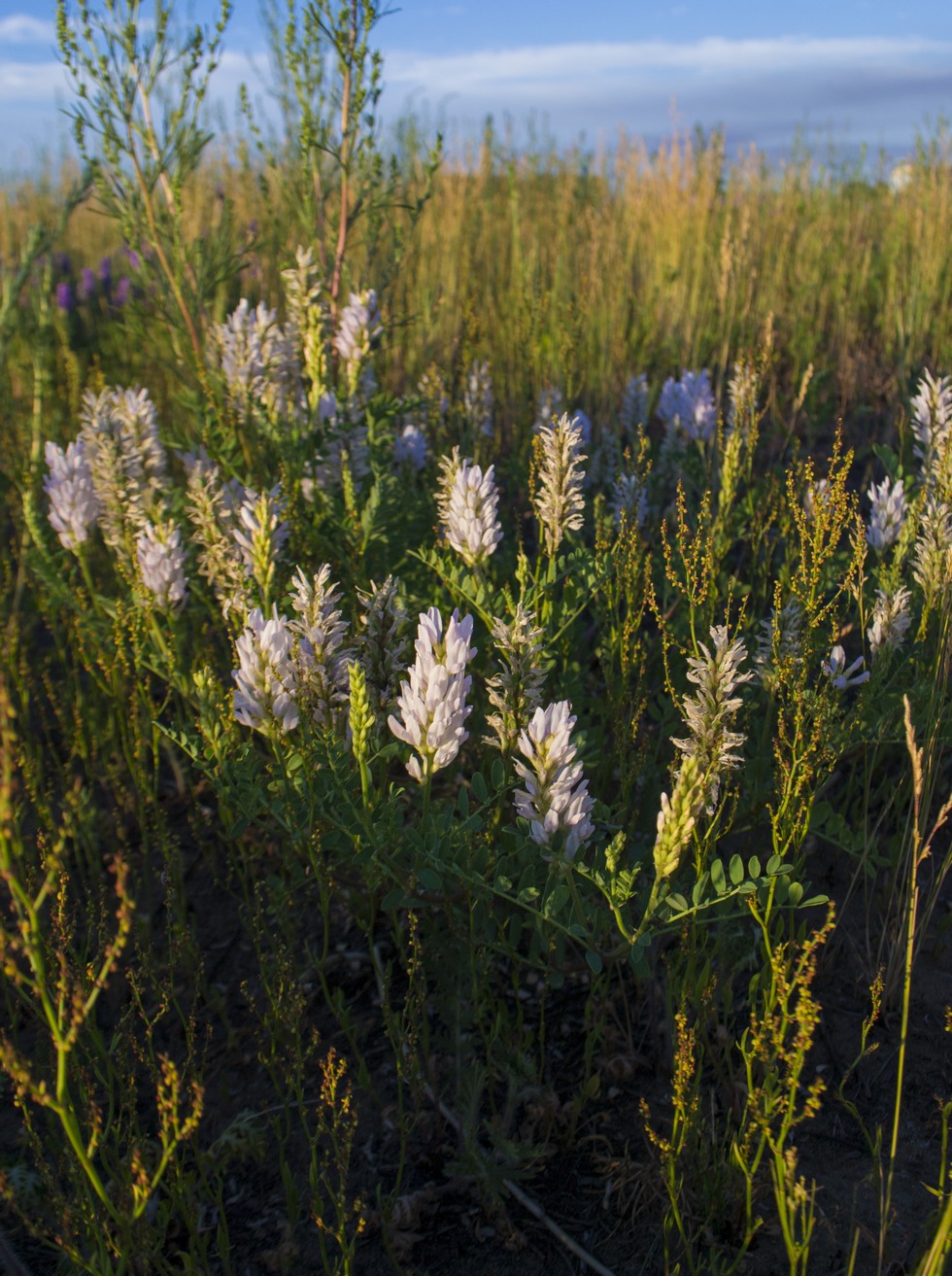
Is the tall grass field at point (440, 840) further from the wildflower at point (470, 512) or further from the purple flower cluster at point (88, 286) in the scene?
the purple flower cluster at point (88, 286)

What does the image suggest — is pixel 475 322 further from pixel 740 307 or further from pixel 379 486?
pixel 740 307

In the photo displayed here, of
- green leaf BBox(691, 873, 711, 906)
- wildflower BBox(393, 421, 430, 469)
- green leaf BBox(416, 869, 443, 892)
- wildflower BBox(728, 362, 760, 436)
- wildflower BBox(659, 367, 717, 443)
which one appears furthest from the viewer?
wildflower BBox(659, 367, 717, 443)

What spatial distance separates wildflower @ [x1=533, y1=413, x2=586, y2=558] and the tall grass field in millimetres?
12

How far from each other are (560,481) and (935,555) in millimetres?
777

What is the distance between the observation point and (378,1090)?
1.87 metres

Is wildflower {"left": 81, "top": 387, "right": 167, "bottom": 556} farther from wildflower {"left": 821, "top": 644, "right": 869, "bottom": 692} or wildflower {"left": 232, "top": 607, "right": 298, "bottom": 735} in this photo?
wildflower {"left": 821, "top": 644, "right": 869, "bottom": 692}

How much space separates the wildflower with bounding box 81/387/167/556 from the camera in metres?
2.37

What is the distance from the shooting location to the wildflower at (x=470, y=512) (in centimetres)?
181

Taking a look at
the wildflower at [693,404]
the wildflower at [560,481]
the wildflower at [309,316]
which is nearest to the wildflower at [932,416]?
the wildflower at [693,404]

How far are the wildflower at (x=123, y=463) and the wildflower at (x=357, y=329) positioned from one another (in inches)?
23.2

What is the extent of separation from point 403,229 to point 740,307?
10.3ft

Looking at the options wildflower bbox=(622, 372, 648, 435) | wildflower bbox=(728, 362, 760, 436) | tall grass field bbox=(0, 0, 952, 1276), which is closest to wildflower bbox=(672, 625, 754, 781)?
tall grass field bbox=(0, 0, 952, 1276)

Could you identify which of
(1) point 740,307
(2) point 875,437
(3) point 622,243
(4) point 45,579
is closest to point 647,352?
(1) point 740,307

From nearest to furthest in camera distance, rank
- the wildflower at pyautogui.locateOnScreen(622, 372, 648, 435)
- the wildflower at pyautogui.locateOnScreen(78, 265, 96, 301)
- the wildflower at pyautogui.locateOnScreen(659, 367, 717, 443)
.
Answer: the wildflower at pyautogui.locateOnScreen(659, 367, 717, 443) → the wildflower at pyautogui.locateOnScreen(622, 372, 648, 435) → the wildflower at pyautogui.locateOnScreen(78, 265, 96, 301)
